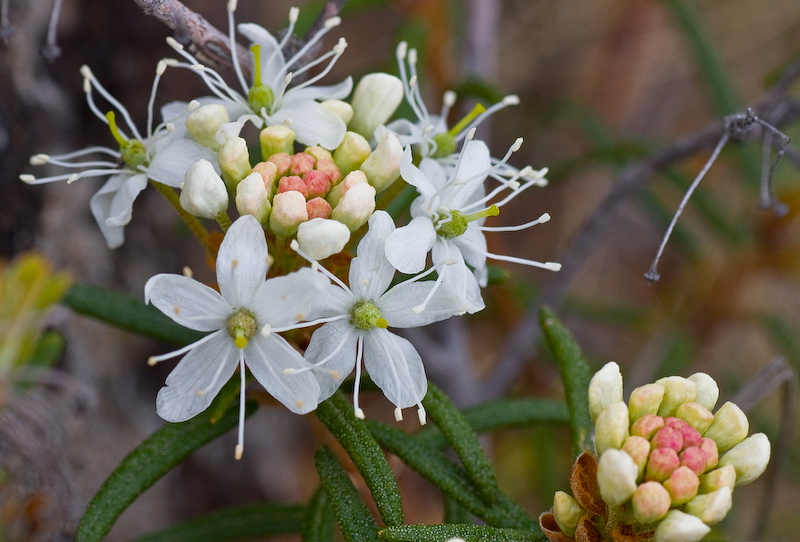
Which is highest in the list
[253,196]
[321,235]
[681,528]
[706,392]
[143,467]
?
[253,196]

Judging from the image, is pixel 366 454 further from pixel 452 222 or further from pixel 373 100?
pixel 373 100

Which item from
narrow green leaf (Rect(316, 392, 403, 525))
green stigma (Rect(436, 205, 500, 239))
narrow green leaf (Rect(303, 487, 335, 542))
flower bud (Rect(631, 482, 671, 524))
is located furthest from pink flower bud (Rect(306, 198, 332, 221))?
flower bud (Rect(631, 482, 671, 524))

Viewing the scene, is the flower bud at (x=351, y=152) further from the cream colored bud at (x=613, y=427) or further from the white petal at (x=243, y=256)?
the cream colored bud at (x=613, y=427)

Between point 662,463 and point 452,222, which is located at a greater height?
point 452,222

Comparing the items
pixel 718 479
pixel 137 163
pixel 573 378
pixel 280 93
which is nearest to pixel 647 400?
pixel 718 479

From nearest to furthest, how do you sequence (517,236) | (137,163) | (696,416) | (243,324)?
1. (696,416)
2. (243,324)
3. (137,163)
4. (517,236)

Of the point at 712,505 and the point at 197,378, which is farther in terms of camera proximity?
the point at 197,378

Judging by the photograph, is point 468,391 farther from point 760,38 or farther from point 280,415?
point 760,38
